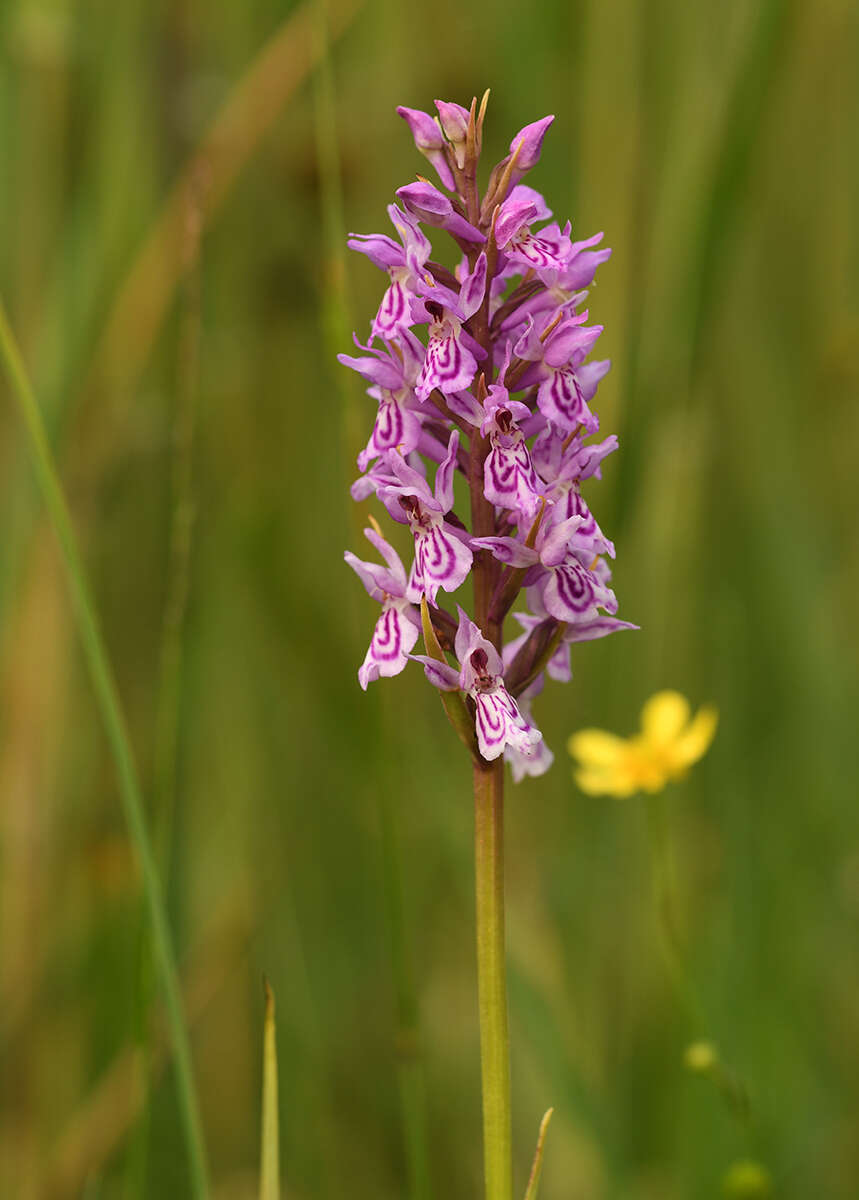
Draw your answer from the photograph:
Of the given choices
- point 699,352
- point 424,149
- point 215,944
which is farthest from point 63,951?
point 424,149

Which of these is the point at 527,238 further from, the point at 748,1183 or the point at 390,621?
the point at 748,1183

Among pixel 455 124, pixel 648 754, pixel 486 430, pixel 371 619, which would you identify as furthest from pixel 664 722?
pixel 455 124

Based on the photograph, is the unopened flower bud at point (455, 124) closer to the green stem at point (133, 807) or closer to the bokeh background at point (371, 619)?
the green stem at point (133, 807)

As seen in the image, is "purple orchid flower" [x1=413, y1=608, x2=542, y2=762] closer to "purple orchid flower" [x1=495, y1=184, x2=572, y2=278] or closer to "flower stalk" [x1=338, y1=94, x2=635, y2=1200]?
"flower stalk" [x1=338, y1=94, x2=635, y2=1200]

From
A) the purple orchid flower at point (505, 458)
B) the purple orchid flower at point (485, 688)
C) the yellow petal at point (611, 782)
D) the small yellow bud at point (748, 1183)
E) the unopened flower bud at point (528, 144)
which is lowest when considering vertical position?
the small yellow bud at point (748, 1183)

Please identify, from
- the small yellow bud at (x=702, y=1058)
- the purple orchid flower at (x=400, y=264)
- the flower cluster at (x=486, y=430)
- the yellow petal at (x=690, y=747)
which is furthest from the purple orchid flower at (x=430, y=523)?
the yellow petal at (x=690, y=747)

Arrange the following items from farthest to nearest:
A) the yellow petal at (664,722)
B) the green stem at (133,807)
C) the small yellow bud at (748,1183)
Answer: the yellow petal at (664,722), the small yellow bud at (748,1183), the green stem at (133,807)
